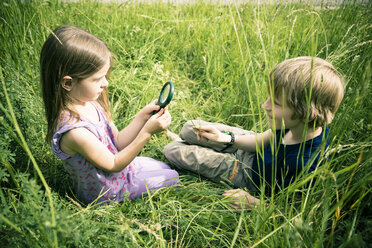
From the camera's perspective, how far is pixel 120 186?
1.72 meters

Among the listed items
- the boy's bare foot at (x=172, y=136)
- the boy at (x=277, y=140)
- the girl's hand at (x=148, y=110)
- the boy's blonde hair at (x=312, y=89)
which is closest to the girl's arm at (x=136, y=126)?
the girl's hand at (x=148, y=110)

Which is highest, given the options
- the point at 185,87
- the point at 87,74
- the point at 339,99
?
the point at 87,74

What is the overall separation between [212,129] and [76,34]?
98 cm

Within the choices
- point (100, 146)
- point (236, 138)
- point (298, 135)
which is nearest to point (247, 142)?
point (236, 138)

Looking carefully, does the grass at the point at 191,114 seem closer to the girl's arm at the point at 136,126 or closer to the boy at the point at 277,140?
the boy at the point at 277,140

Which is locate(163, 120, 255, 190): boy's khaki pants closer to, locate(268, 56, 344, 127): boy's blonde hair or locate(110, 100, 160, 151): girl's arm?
locate(110, 100, 160, 151): girl's arm

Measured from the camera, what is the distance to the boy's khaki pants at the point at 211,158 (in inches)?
74.8

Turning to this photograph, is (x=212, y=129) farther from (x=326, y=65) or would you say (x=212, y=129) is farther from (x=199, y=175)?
(x=326, y=65)

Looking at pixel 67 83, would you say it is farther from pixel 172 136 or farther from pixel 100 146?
pixel 172 136

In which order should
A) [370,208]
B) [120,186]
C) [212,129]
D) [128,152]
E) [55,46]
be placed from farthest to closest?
[212,129], [120,186], [128,152], [55,46], [370,208]

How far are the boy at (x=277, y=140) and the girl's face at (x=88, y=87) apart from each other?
619mm

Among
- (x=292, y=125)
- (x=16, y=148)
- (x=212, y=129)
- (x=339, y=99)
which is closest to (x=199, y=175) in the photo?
(x=212, y=129)

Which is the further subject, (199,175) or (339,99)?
(199,175)

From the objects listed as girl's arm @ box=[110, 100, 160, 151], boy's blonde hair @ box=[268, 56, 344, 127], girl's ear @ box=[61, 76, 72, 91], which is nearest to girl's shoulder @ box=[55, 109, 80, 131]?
girl's ear @ box=[61, 76, 72, 91]
